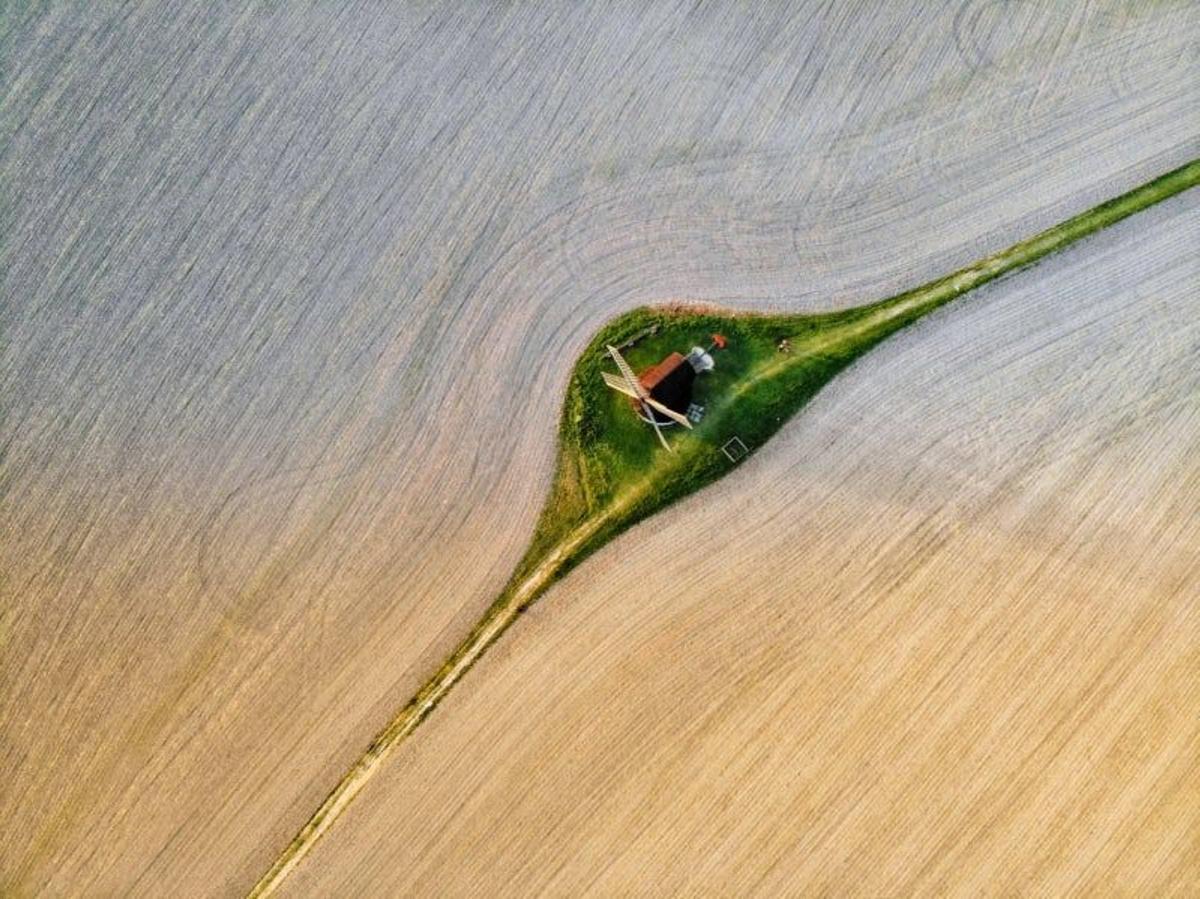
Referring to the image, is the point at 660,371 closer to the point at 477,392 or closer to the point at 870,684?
the point at 477,392

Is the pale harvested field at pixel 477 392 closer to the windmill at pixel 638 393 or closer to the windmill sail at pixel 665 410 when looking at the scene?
the windmill at pixel 638 393

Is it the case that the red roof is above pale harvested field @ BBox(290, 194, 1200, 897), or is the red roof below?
above

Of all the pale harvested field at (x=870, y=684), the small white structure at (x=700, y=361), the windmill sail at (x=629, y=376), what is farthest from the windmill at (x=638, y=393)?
the pale harvested field at (x=870, y=684)

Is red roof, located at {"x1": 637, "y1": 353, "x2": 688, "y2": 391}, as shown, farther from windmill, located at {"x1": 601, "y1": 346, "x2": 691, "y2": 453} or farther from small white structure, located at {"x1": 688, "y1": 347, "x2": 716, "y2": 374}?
small white structure, located at {"x1": 688, "y1": 347, "x2": 716, "y2": 374}

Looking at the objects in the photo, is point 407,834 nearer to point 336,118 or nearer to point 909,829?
point 909,829

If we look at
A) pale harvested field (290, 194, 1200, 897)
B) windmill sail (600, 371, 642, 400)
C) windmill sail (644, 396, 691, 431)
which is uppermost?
windmill sail (600, 371, 642, 400)

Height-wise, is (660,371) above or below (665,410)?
above

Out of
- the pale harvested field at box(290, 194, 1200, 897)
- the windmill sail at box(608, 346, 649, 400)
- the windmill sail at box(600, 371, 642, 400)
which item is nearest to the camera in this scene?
the windmill sail at box(608, 346, 649, 400)

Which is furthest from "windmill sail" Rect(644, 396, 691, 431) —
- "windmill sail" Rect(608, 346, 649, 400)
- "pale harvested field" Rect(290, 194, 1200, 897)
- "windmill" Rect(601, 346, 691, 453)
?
"pale harvested field" Rect(290, 194, 1200, 897)

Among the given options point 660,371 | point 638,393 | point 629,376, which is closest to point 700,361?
point 660,371
